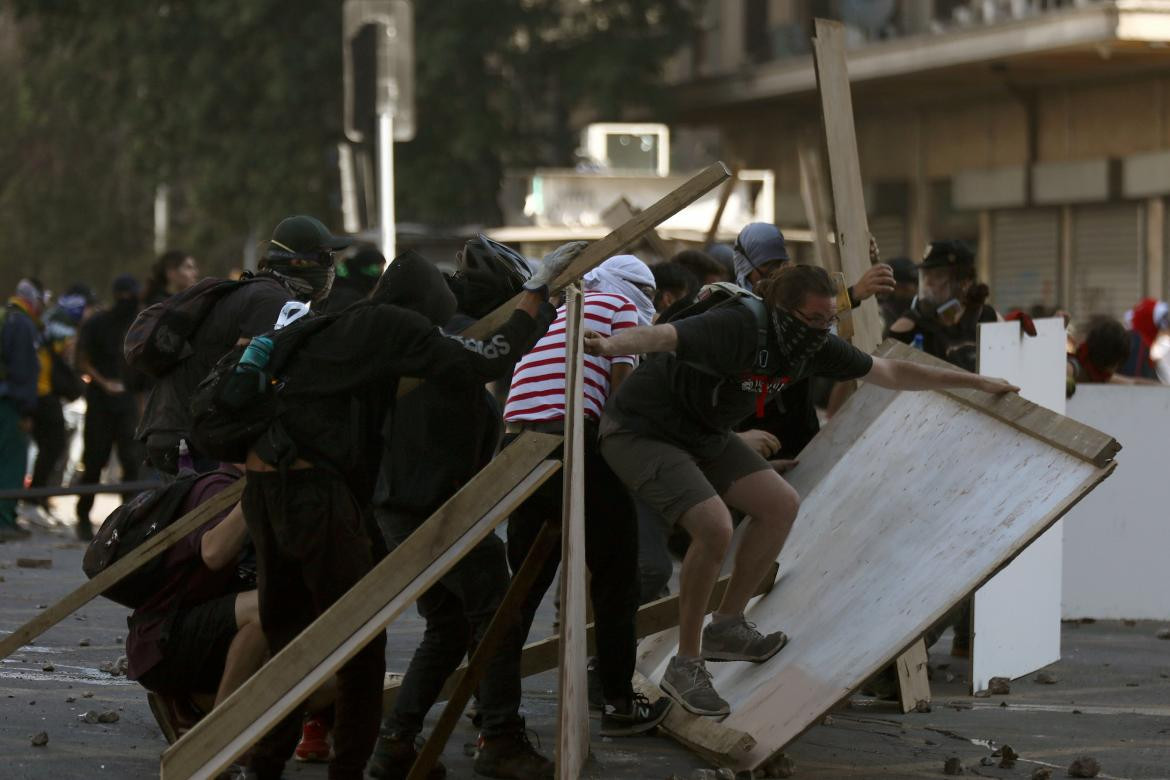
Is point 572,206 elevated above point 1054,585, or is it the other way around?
point 572,206

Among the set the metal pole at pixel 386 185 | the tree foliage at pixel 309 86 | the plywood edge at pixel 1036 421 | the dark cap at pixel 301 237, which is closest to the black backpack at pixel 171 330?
the dark cap at pixel 301 237

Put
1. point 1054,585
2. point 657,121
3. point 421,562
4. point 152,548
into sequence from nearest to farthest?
point 421,562 < point 152,548 < point 1054,585 < point 657,121

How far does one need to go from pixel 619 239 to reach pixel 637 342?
1.25ft

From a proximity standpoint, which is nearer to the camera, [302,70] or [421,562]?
[421,562]

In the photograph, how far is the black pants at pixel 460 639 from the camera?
6613mm

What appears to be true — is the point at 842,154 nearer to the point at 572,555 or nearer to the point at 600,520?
the point at 600,520

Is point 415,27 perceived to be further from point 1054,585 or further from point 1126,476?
point 1054,585

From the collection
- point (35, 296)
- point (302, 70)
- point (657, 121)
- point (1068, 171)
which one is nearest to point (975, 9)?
point (1068, 171)

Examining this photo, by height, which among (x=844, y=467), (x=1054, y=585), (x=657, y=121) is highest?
(x=657, y=121)

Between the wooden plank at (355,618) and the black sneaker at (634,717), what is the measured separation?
1594mm

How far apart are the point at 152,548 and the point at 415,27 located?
2390 cm

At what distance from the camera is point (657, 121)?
105 feet

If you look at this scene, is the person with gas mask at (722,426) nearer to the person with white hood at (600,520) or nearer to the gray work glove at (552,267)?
the person with white hood at (600,520)

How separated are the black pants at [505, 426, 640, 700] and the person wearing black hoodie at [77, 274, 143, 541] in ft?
25.1
